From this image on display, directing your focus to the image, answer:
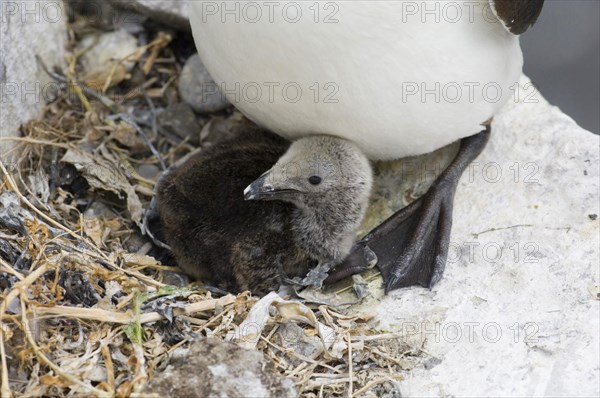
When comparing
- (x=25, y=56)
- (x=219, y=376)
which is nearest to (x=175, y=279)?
(x=219, y=376)

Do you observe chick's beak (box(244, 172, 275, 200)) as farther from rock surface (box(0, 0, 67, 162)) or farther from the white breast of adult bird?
rock surface (box(0, 0, 67, 162))

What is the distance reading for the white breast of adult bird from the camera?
3691 millimetres

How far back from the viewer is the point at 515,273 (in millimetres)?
4105

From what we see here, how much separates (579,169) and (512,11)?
3.01ft

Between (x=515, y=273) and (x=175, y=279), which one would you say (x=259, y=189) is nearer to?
(x=175, y=279)

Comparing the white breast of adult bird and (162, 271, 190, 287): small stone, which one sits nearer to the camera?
the white breast of adult bird

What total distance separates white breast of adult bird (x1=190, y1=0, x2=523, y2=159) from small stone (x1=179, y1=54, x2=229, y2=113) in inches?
35.0

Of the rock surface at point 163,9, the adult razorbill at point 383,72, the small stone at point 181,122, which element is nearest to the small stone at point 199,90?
the small stone at point 181,122

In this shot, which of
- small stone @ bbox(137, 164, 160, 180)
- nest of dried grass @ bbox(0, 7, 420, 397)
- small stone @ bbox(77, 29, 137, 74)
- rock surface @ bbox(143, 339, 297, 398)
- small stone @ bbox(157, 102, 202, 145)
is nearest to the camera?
rock surface @ bbox(143, 339, 297, 398)

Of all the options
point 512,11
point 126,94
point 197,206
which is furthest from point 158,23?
point 512,11

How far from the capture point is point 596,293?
13.0 feet

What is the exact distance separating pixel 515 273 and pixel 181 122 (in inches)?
77.8

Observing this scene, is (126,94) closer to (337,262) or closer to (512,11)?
(337,262)

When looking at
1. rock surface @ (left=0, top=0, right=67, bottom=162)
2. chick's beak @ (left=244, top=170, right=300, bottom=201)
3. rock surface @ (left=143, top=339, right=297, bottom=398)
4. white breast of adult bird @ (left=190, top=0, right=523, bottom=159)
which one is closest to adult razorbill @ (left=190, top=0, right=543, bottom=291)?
white breast of adult bird @ (left=190, top=0, right=523, bottom=159)
